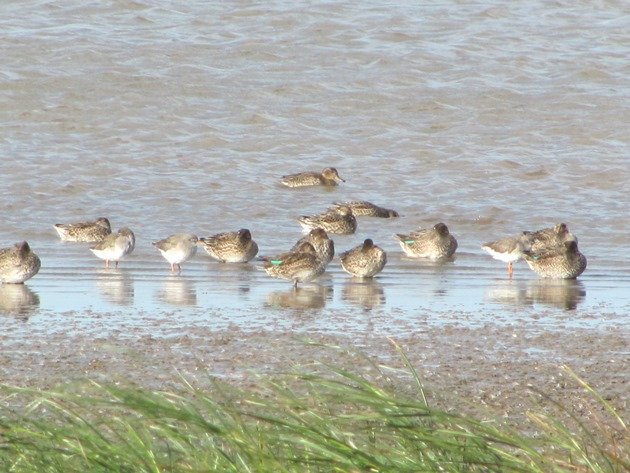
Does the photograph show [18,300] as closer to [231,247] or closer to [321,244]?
[231,247]

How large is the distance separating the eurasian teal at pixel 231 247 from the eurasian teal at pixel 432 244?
1.86 metres

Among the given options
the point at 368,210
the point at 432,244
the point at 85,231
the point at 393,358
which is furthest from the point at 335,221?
the point at 393,358

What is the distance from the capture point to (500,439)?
15.8 feet

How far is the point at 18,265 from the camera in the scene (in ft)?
43.4

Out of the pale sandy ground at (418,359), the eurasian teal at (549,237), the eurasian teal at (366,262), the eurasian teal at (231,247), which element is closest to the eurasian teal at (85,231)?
the eurasian teal at (231,247)

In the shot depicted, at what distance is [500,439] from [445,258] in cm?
1104

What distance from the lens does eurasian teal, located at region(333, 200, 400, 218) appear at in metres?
19.3

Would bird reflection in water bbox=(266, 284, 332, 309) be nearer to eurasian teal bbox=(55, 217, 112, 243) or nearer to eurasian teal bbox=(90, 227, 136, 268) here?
eurasian teal bbox=(90, 227, 136, 268)

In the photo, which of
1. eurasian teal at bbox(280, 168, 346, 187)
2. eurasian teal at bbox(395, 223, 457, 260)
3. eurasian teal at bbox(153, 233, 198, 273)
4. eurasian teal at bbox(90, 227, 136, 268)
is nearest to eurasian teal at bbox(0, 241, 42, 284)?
eurasian teal at bbox(90, 227, 136, 268)

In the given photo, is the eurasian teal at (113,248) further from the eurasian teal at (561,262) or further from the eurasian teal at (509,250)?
the eurasian teal at (561,262)

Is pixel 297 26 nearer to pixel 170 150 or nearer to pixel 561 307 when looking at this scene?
pixel 170 150

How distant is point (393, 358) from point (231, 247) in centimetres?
608

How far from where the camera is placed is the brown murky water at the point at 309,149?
40.0 ft

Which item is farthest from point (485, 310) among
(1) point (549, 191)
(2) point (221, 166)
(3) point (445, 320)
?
(2) point (221, 166)
